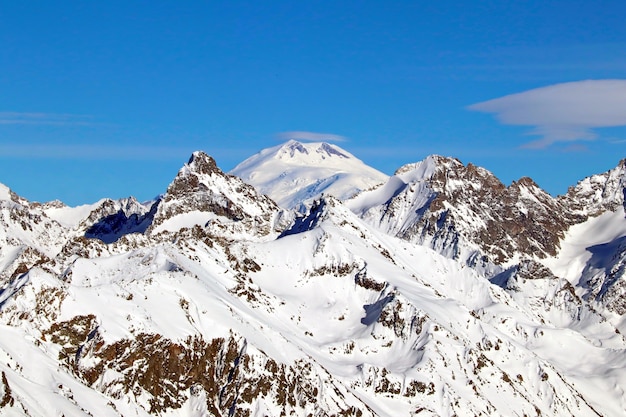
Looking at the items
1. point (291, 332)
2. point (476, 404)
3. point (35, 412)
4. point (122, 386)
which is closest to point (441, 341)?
point (476, 404)

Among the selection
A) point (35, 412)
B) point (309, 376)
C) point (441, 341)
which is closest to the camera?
point (35, 412)

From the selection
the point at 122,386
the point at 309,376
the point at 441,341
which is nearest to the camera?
the point at 122,386

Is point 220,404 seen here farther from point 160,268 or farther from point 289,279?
point 289,279

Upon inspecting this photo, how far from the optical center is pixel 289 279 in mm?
196000

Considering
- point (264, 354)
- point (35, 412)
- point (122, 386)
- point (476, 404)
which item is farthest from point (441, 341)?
point (35, 412)

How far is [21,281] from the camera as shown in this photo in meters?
141

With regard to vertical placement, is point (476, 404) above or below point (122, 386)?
above

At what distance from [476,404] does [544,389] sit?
2724 cm

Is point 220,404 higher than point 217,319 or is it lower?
lower

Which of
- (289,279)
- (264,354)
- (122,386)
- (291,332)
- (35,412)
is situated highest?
(289,279)

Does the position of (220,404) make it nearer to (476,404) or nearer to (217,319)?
(217,319)

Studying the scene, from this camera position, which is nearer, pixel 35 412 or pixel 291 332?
pixel 35 412

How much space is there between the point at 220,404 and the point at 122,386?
16.0m

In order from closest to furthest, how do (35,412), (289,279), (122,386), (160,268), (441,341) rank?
(35,412)
(122,386)
(160,268)
(441,341)
(289,279)
